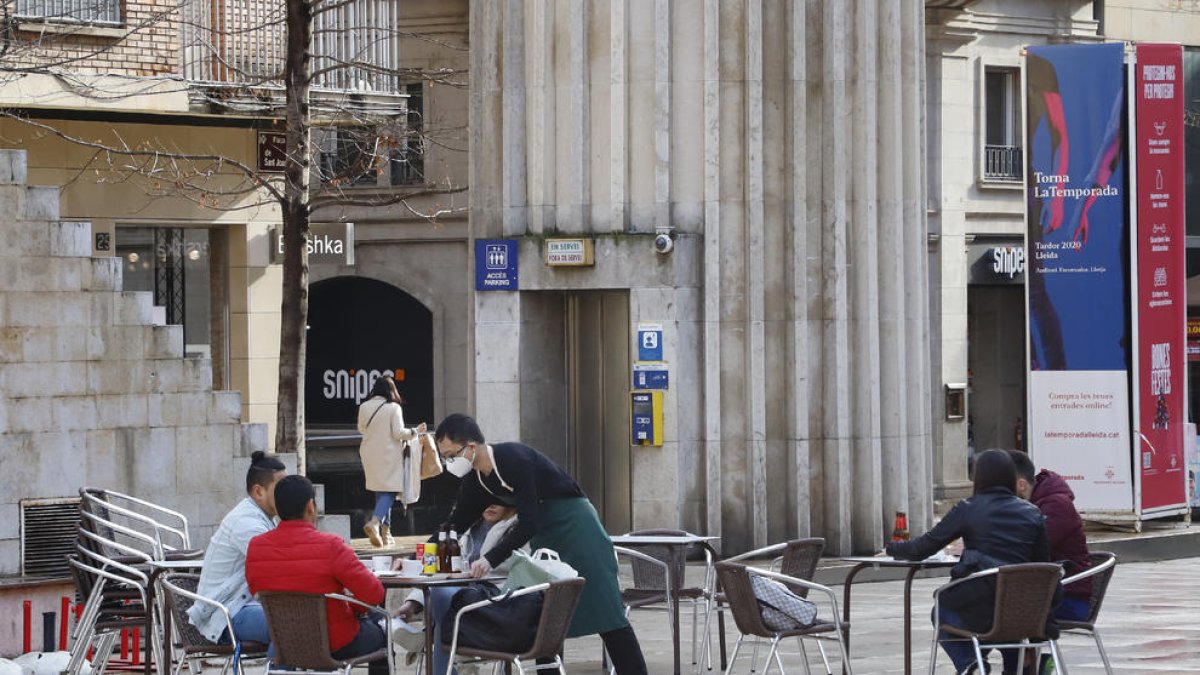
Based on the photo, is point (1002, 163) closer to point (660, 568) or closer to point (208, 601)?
point (660, 568)

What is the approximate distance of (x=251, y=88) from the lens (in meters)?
25.0

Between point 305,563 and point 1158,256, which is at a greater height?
point 1158,256

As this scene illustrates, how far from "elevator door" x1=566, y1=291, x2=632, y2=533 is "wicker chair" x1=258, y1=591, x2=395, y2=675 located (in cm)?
1084

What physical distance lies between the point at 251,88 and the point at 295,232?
14.8 ft

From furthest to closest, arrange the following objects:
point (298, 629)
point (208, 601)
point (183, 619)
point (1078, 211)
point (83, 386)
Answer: point (1078, 211)
point (83, 386)
point (183, 619)
point (208, 601)
point (298, 629)

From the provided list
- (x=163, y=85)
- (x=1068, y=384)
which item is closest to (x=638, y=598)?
(x=1068, y=384)

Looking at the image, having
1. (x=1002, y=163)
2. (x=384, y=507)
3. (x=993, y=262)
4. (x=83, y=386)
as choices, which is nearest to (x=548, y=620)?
(x=83, y=386)

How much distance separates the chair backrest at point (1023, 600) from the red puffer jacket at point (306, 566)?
10.1 ft

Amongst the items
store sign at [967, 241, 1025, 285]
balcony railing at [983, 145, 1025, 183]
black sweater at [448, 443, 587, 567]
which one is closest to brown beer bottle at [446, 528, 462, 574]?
black sweater at [448, 443, 587, 567]

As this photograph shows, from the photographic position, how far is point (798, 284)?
2047 centimetres

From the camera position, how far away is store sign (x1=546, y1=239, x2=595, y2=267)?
813 inches

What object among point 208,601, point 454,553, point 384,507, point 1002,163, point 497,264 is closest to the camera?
point 208,601

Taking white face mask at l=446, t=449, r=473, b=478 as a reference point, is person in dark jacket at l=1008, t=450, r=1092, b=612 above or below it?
below

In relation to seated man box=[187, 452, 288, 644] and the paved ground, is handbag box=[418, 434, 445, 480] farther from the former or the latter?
seated man box=[187, 452, 288, 644]
